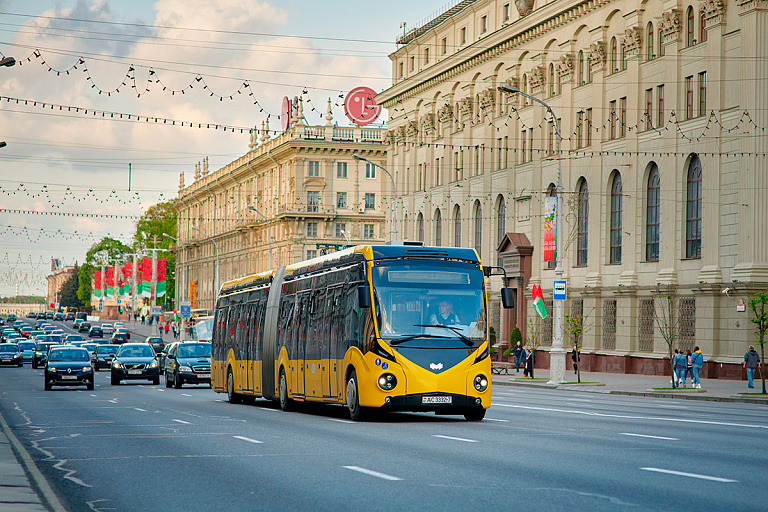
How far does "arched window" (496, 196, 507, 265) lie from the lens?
224 ft

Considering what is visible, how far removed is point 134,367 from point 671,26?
88.3 feet

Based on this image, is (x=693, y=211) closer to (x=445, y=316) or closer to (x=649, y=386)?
(x=649, y=386)

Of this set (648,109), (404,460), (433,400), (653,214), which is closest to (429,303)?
(433,400)

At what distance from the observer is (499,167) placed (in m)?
68.8

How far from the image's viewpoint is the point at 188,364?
4234cm

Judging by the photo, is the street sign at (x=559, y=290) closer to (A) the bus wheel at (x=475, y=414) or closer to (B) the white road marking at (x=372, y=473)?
(A) the bus wheel at (x=475, y=414)

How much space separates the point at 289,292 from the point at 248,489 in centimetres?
1557

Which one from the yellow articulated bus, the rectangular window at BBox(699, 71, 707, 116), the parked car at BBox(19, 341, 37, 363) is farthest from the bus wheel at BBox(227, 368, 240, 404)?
the parked car at BBox(19, 341, 37, 363)

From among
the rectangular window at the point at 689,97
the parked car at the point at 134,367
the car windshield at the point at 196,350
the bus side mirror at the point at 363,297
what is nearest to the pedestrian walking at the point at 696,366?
the rectangular window at the point at 689,97

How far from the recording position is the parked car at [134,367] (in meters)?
45.7

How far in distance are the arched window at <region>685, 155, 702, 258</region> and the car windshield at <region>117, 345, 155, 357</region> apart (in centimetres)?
2327

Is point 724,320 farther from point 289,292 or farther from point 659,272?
point 289,292

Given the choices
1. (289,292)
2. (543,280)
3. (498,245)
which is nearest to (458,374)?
(289,292)

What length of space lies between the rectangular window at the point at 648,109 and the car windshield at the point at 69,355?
Answer: 26.8 metres
